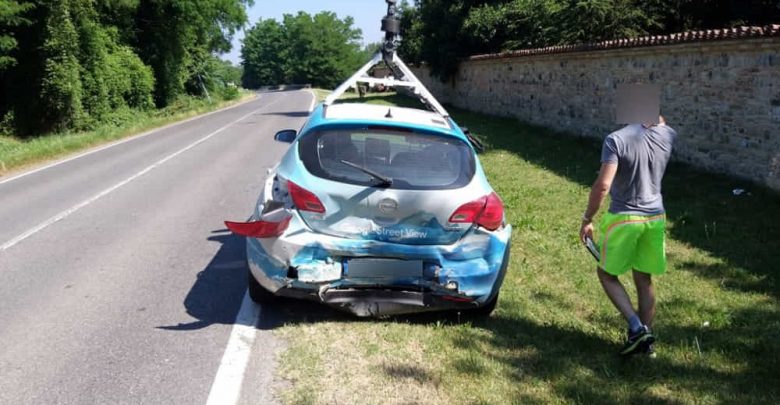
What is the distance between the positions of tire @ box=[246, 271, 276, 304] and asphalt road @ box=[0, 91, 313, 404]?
0.68ft

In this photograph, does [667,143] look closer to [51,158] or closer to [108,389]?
[108,389]

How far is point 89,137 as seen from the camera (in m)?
20.8

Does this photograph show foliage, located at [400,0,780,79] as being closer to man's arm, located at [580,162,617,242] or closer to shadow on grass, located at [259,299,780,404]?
shadow on grass, located at [259,299,780,404]

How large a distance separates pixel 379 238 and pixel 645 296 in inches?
71.0

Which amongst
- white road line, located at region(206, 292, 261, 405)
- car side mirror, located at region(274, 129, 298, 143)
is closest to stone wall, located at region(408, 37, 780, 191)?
car side mirror, located at region(274, 129, 298, 143)

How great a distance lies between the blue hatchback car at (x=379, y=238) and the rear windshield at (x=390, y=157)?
11mm

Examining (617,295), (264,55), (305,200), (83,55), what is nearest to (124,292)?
(305,200)

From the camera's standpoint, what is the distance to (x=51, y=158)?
17.1 meters

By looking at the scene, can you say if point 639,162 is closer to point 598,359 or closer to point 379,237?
point 598,359

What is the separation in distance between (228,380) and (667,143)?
122 inches

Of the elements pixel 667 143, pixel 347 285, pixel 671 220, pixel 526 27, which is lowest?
pixel 671 220

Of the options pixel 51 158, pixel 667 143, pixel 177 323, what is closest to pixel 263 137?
pixel 51 158

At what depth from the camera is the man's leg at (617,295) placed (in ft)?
13.8

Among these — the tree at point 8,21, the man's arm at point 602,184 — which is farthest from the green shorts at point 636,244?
the tree at point 8,21
